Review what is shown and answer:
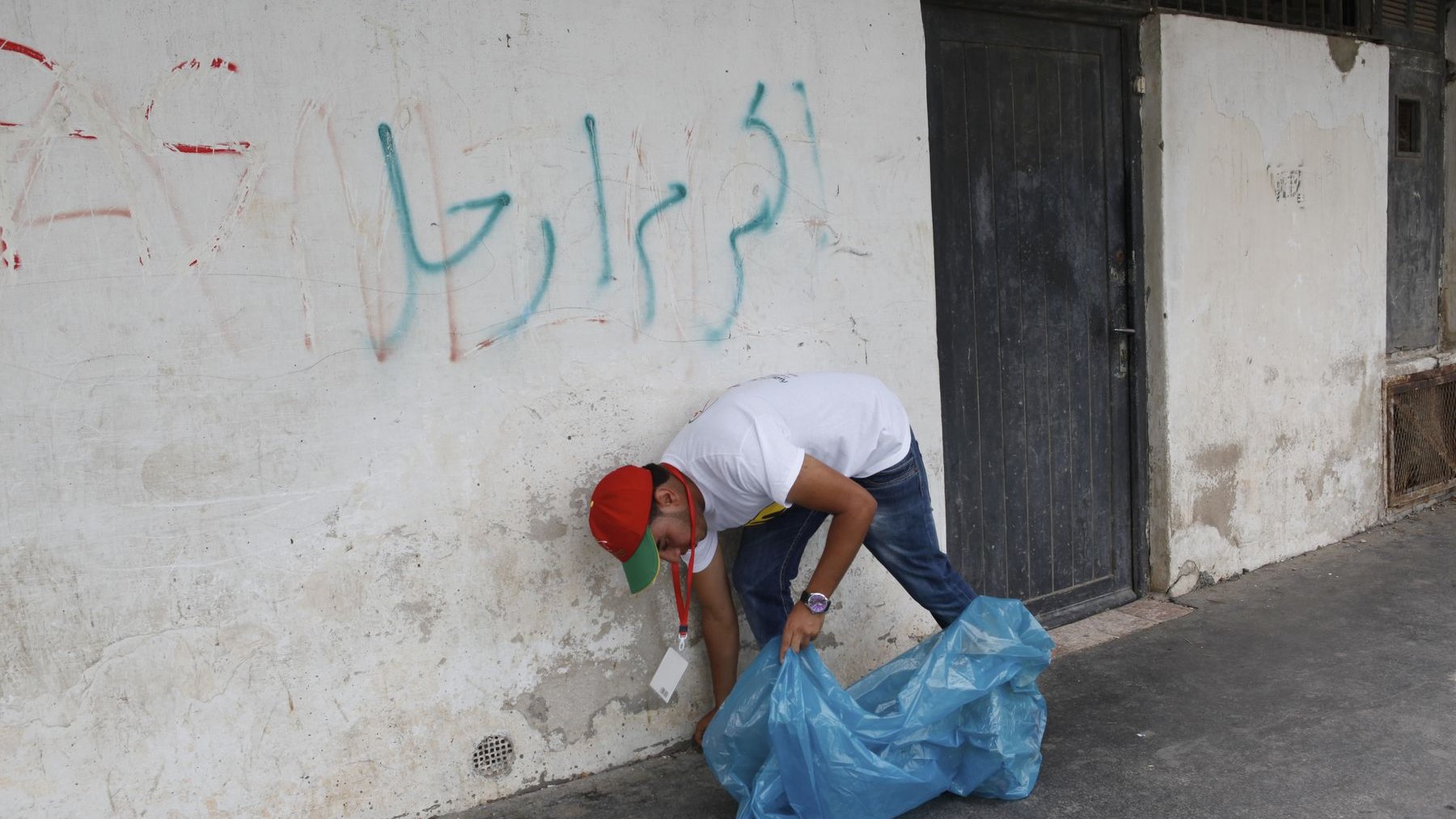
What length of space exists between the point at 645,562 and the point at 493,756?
2.52 feet

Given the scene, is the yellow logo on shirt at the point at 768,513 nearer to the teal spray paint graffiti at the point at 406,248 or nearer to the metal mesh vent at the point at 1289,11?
the teal spray paint graffiti at the point at 406,248

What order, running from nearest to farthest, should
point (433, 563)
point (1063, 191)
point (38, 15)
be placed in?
point (38, 15)
point (433, 563)
point (1063, 191)

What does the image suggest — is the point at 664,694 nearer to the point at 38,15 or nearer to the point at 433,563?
the point at 433,563

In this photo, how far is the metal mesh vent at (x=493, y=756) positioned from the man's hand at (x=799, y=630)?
831 millimetres

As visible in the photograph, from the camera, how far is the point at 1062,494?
4.31 metres

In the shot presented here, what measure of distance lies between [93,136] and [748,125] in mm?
1704

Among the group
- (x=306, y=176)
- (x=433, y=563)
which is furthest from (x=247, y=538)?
(x=306, y=176)

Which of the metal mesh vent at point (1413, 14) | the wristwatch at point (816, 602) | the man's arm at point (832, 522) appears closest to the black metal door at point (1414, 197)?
the metal mesh vent at point (1413, 14)

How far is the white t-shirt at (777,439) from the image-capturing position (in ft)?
8.89

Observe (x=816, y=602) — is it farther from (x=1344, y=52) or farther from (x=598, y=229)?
(x=1344, y=52)

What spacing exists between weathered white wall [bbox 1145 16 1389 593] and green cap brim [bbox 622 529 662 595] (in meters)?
2.61

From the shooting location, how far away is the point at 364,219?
2.75m

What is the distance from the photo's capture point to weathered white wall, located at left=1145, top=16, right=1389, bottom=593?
4.43 m

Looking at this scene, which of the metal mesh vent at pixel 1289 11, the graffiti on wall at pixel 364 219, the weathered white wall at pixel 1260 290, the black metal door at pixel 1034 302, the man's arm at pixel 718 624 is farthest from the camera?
the metal mesh vent at pixel 1289 11
